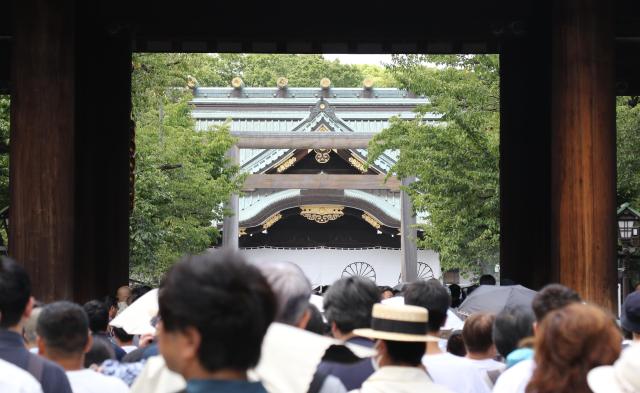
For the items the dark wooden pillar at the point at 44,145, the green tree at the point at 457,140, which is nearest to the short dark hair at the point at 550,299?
the dark wooden pillar at the point at 44,145

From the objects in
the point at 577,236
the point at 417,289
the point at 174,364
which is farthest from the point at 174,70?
the point at 174,364

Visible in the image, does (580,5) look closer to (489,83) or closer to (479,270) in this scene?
(489,83)

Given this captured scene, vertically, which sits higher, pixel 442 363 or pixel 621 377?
pixel 621 377

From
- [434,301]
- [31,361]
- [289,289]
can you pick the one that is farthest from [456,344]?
[289,289]

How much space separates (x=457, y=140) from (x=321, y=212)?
1960cm

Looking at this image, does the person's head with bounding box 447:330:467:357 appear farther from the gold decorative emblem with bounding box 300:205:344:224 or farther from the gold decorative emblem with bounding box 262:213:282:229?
the gold decorative emblem with bounding box 300:205:344:224

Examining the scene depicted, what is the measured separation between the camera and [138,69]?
20.6m

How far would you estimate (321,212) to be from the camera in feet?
138

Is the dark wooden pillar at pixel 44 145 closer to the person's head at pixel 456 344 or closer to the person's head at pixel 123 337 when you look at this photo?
the person's head at pixel 123 337

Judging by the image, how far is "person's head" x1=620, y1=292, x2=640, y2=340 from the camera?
5996 mm

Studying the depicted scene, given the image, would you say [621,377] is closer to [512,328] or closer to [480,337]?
[512,328]

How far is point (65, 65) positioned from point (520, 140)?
6385 mm

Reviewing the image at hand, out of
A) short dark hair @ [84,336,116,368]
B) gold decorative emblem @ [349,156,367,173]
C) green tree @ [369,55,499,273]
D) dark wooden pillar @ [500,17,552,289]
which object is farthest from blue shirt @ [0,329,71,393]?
gold decorative emblem @ [349,156,367,173]

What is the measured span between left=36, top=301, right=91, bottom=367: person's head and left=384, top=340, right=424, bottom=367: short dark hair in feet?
5.30
